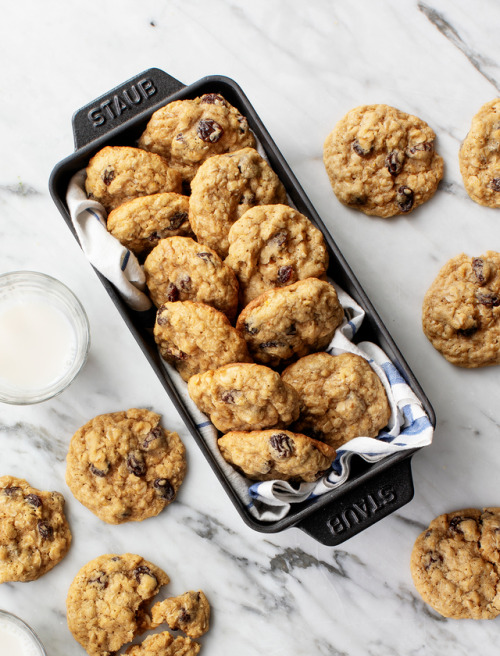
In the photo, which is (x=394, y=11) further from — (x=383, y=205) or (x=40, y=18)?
(x=40, y=18)

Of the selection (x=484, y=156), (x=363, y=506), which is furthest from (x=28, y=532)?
(x=484, y=156)

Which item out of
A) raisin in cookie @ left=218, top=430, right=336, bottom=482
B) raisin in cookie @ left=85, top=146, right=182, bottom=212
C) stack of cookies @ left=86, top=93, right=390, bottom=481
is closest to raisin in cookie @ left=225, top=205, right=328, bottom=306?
stack of cookies @ left=86, top=93, right=390, bottom=481

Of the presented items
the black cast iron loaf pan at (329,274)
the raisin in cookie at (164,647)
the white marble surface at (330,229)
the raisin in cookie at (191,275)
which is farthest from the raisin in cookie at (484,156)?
the raisin in cookie at (164,647)

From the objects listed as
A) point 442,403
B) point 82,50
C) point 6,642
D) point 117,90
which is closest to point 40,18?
point 82,50

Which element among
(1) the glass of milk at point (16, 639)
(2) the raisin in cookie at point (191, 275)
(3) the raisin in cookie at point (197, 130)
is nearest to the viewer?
(2) the raisin in cookie at point (191, 275)

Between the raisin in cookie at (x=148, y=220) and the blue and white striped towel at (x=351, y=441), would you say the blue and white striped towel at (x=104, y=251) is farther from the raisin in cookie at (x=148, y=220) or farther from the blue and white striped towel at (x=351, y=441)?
the blue and white striped towel at (x=351, y=441)

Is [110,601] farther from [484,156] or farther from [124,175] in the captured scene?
[484,156]
